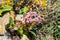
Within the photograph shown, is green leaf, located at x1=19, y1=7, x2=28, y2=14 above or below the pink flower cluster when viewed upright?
above

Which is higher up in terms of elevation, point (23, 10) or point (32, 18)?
point (23, 10)

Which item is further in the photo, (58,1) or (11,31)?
(58,1)

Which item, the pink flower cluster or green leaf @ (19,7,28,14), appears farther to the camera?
green leaf @ (19,7,28,14)

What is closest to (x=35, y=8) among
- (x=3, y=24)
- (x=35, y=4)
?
(x=35, y=4)

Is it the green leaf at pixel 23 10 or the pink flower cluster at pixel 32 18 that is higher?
the green leaf at pixel 23 10

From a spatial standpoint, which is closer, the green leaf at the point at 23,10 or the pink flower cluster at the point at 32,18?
the pink flower cluster at the point at 32,18

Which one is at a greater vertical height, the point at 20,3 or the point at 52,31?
the point at 20,3

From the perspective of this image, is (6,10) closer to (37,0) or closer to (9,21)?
(9,21)
